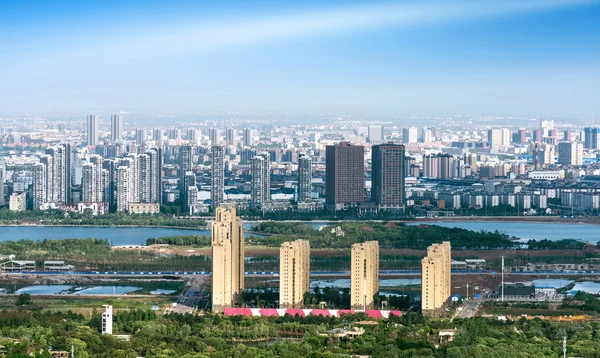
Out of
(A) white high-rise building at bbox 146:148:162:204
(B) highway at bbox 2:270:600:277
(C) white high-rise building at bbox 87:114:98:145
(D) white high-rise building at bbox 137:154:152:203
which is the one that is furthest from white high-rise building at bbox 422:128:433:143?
(B) highway at bbox 2:270:600:277

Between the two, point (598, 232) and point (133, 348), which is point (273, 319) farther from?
point (598, 232)

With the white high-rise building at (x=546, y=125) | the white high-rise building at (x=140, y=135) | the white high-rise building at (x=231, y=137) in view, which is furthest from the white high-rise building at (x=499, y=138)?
the white high-rise building at (x=140, y=135)

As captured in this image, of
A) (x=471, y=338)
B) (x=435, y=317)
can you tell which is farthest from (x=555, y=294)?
(x=471, y=338)

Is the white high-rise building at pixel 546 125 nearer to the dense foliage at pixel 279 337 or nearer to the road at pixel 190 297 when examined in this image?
the road at pixel 190 297

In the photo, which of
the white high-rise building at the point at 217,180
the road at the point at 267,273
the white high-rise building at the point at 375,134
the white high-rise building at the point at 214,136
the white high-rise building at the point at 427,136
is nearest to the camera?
the road at the point at 267,273

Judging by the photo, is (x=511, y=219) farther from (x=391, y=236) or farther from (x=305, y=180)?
(x=391, y=236)

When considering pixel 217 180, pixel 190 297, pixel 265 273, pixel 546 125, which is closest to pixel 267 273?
pixel 265 273
